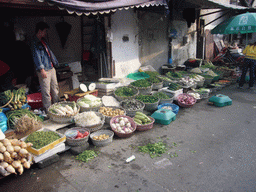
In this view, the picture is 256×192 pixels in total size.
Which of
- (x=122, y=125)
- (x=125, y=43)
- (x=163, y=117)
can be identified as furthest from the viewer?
(x=125, y=43)

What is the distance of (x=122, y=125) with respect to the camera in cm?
522

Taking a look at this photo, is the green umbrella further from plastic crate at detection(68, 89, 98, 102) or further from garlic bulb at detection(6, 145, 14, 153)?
garlic bulb at detection(6, 145, 14, 153)

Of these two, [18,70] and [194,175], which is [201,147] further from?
[18,70]

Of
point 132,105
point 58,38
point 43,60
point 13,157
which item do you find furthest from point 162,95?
point 58,38

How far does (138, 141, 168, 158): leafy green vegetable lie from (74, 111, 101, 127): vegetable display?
130 centimetres

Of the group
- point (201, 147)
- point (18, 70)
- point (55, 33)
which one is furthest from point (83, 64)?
point (201, 147)

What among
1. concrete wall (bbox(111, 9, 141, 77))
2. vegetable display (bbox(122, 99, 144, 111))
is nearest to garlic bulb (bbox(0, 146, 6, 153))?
vegetable display (bbox(122, 99, 144, 111))

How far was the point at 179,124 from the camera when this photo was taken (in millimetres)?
6027

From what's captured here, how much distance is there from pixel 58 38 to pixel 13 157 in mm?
6554

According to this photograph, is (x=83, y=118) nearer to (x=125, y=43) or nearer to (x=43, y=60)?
(x=43, y=60)

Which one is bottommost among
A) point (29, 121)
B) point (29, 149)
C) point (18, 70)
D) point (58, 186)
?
point (58, 186)

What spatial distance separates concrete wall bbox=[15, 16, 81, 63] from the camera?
816cm

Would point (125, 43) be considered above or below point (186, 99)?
above

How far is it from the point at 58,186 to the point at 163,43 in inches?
362
